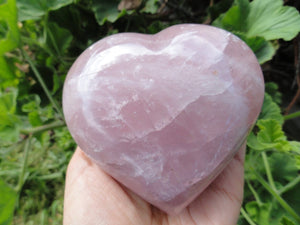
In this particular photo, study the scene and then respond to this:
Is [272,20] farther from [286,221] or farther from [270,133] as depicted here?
[286,221]

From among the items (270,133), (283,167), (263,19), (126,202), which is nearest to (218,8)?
Answer: (263,19)

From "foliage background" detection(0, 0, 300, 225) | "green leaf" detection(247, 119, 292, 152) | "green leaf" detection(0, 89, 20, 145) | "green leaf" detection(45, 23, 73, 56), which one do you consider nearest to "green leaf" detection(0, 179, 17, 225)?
"foliage background" detection(0, 0, 300, 225)

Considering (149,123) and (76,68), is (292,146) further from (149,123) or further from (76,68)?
(76,68)

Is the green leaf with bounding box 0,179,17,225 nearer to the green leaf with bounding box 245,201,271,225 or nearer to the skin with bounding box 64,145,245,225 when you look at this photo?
the skin with bounding box 64,145,245,225

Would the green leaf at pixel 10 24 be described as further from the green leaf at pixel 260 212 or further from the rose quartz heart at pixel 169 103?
Answer: the green leaf at pixel 260 212

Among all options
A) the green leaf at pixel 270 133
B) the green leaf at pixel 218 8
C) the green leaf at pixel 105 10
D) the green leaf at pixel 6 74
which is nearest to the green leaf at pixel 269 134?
the green leaf at pixel 270 133
